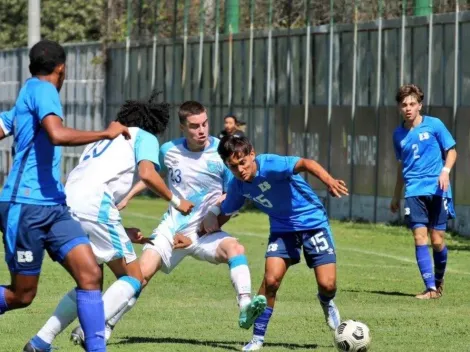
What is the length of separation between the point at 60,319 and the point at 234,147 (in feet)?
5.86

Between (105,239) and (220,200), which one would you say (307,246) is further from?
(105,239)

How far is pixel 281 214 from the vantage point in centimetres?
1097

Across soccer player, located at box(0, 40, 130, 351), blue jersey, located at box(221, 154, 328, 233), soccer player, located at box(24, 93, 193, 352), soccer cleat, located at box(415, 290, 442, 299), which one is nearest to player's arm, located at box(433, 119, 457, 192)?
soccer cleat, located at box(415, 290, 442, 299)

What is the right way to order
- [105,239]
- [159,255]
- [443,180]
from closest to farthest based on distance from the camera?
[105,239] < [159,255] < [443,180]

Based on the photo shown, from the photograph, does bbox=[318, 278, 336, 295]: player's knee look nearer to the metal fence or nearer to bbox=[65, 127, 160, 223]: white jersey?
bbox=[65, 127, 160, 223]: white jersey

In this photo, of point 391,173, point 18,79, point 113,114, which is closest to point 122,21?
point 113,114

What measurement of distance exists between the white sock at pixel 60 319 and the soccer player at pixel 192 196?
1.30m

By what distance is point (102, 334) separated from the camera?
9.33 m

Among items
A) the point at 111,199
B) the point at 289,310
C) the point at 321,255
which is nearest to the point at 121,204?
the point at 111,199

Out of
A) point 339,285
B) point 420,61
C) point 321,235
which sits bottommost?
point 339,285

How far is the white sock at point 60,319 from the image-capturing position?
1001 centimetres

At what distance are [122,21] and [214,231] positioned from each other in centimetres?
2927

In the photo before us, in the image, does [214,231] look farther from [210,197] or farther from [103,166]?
[103,166]

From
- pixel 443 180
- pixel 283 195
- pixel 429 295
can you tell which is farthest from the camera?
pixel 429 295
